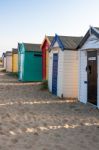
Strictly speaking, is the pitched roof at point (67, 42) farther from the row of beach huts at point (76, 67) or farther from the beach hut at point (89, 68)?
the beach hut at point (89, 68)

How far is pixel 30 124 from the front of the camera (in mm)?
8250

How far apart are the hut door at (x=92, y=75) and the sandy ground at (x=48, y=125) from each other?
435 mm

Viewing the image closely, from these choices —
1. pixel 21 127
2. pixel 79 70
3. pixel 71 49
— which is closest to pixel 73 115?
pixel 21 127

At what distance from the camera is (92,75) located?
11.4 meters

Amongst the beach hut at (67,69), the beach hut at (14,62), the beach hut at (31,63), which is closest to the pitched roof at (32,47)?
the beach hut at (31,63)

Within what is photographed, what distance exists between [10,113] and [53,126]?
2.29 metres

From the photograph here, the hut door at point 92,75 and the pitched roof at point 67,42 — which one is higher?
the pitched roof at point 67,42

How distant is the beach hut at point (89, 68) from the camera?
36.1 ft

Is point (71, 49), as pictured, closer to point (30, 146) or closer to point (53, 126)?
point (53, 126)

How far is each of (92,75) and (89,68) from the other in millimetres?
429

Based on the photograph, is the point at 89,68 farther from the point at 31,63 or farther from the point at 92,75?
the point at 31,63

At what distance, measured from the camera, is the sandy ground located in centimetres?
646

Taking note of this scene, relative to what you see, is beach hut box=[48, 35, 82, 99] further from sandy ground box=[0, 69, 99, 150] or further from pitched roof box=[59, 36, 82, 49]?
sandy ground box=[0, 69, 99, 150]

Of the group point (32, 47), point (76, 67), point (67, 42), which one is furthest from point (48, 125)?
point (32, 47)
